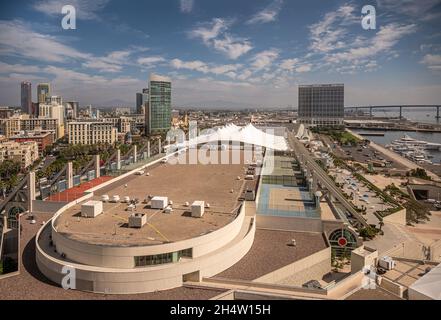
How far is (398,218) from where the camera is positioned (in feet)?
38.4

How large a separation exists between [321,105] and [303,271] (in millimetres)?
47924

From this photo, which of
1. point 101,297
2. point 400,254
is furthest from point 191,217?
point 400,254

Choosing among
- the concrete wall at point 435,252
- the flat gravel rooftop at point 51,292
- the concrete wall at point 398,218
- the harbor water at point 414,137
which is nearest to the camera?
the flat gravel rooftop at point 51,292

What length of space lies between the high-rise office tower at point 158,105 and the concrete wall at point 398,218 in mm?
30918

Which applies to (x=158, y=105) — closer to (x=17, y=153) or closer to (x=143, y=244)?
(x=17, y=153)

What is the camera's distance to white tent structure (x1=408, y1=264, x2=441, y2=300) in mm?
4695

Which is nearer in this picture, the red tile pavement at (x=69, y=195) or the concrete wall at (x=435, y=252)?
the concrete wall at (x=435, y=252)

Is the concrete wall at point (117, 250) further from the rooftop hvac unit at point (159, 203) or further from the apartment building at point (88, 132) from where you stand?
the apartment building at point (88, 132)

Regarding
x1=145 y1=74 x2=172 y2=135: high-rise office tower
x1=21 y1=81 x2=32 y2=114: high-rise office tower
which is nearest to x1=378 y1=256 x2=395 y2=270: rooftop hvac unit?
x1=145 y1=74 x2=172 y2=135: high-rise office tower

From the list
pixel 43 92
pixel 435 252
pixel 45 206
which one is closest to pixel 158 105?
pixel 45 206

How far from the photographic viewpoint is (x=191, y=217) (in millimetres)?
6480

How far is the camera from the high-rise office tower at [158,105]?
37875mm

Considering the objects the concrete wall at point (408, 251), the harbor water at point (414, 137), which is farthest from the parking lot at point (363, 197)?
the harbor water at point (414, 137)
